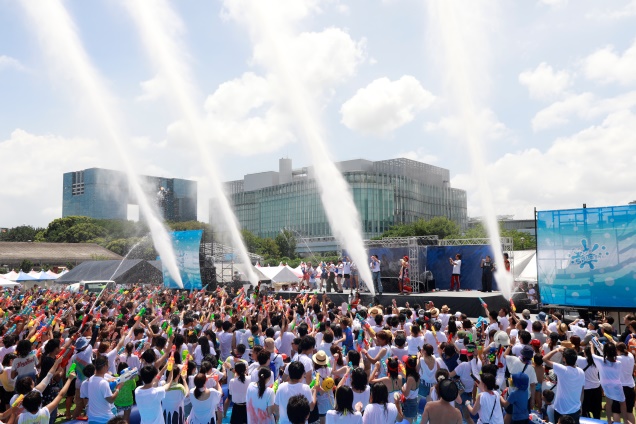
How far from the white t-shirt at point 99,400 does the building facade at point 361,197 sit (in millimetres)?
97279

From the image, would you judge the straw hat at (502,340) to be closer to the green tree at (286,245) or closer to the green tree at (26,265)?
the green tree at (26,265)

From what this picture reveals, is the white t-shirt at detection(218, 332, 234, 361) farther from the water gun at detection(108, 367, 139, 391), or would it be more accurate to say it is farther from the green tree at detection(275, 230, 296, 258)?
the green tree at detection(275, 230, 296, 258)

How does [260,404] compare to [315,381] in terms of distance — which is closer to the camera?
[260,404]

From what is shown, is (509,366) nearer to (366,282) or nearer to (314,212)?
(366,282)

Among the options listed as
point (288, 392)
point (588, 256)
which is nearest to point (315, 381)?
point (288, 392)

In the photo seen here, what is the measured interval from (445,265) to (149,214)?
757 inches

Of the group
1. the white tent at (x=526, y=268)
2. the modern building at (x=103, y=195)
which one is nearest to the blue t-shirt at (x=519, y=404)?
the white tent at (x=526, y=268)

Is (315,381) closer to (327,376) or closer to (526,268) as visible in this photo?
(327,376)

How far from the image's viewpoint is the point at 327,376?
24.4ft

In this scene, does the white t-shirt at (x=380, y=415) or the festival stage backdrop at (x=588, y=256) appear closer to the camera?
the white t-shirt at (x=380, y=415)

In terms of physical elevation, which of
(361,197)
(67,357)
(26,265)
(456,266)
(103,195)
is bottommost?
(26,265)

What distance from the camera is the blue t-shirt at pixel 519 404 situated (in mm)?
7027

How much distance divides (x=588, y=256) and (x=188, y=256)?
2186 centimetres

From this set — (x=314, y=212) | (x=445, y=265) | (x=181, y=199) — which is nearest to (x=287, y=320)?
(x=445, y=265)
